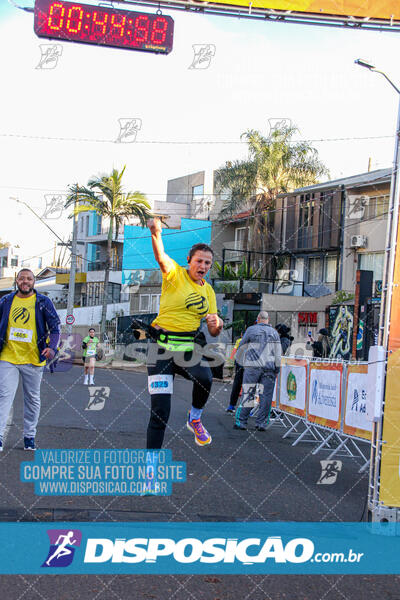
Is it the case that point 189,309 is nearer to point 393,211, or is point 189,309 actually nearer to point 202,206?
point 393,211

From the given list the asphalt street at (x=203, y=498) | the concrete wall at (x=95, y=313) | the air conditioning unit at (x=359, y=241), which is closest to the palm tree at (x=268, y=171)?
the air conditioning unit at (x=359, y=241)

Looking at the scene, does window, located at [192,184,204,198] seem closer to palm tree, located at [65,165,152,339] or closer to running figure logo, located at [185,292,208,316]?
palm tree, located at [65,165,152,339]

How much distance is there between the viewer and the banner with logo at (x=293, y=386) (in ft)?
33.8

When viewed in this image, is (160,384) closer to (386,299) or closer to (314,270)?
(386,299)

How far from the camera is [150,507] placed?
511 centimetres

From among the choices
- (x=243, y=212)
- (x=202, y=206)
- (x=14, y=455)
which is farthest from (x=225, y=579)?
(x=202, y=206)

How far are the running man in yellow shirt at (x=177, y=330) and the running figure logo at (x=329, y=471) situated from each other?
2.01m

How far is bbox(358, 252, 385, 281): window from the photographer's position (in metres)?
32.8

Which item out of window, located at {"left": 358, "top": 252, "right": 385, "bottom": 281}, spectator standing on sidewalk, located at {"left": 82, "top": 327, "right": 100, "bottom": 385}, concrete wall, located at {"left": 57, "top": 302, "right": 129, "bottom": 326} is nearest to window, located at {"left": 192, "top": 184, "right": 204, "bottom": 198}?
concrete wall, located at {"left": 57, "top": 302, "right": 129, "bottom": 326}

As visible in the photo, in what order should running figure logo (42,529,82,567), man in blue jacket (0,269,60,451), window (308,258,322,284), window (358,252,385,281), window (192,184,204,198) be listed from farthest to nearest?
1. window (192,184,204,198)
2. window (308,258,322,284)
3. window (358,252,385,281)
4. man in blue jacket (0,269,60,451)
5. running figure logo (42,529,82,567)

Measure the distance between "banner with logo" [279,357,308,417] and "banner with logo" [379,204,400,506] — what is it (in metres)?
4.98

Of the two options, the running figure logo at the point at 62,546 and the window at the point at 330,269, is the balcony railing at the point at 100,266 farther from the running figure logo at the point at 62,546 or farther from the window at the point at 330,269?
the running figure logo at the point at 62,546

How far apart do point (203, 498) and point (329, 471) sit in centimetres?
244

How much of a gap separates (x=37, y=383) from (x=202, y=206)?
146 ft
